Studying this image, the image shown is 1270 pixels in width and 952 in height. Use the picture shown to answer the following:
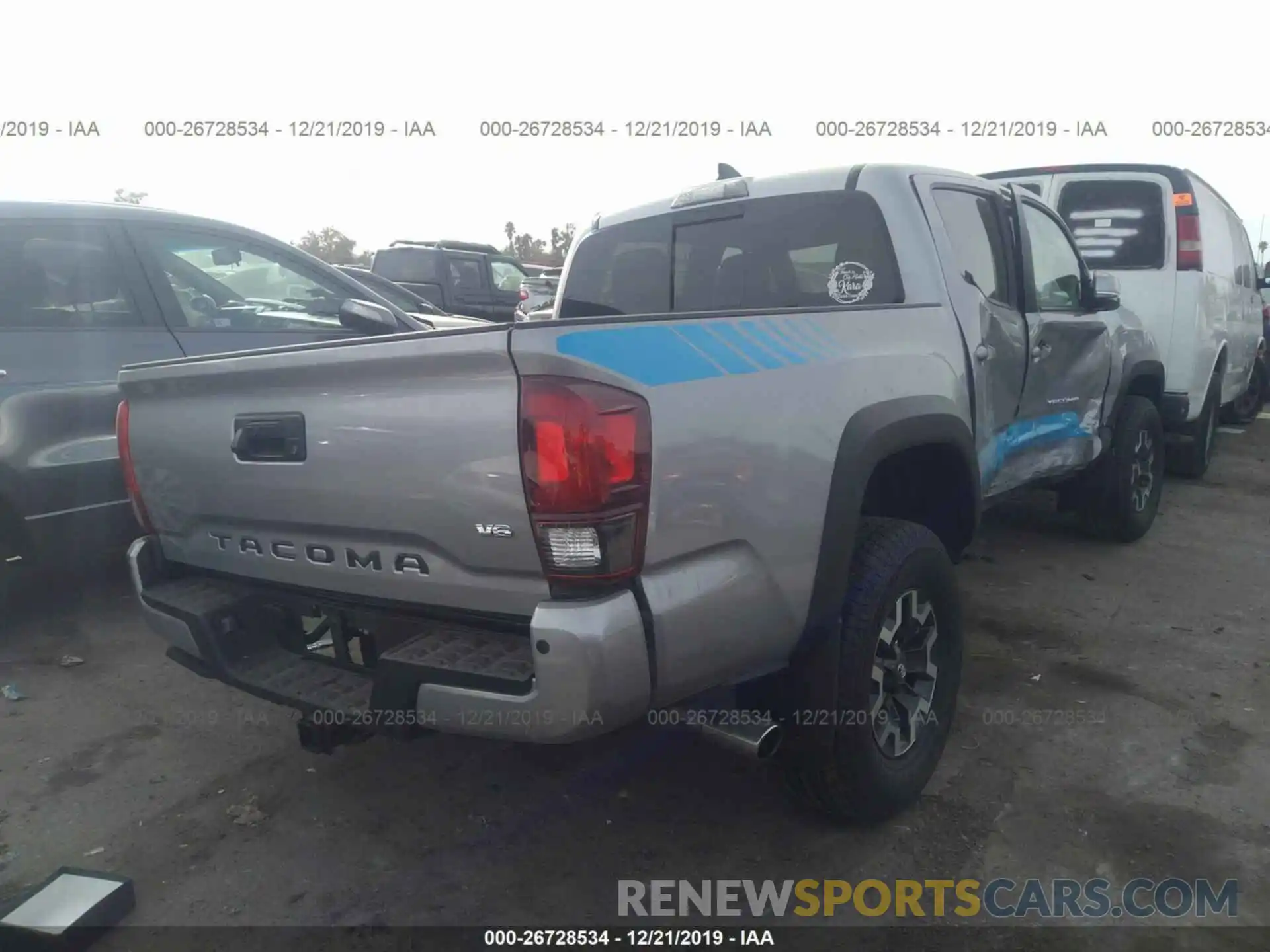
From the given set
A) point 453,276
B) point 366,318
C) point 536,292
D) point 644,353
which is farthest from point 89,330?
point 536,292

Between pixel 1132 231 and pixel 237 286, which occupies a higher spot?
pixel 1132 231

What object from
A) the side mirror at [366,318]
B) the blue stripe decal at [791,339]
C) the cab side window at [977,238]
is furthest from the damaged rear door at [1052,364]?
the side mirror at [366,318]

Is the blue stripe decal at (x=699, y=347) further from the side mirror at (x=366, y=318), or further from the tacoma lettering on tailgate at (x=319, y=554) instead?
the side mirror at (x=366, y=318)

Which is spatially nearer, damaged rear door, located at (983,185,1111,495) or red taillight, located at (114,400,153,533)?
red taillight, located at (114,400,153,533)

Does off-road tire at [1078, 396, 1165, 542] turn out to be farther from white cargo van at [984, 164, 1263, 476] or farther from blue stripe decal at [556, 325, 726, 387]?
blue stripe decal at [556, 325, 726, 387]

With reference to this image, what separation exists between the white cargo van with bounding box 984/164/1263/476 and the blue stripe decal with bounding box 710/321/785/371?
4664 mm

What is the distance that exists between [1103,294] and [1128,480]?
4.04 feet

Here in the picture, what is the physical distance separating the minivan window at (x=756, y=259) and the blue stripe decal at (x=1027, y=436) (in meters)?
0.82

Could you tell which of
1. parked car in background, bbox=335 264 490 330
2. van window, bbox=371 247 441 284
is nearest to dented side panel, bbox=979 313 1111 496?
parked car in background, bbox=335 264 490 330

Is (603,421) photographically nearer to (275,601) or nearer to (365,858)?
(275,601)

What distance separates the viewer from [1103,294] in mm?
4469

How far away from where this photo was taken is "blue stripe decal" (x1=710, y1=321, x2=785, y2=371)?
2215mm

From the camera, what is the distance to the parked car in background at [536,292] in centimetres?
1523

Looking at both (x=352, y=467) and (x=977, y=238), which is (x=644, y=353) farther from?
(x=977, y=238)
